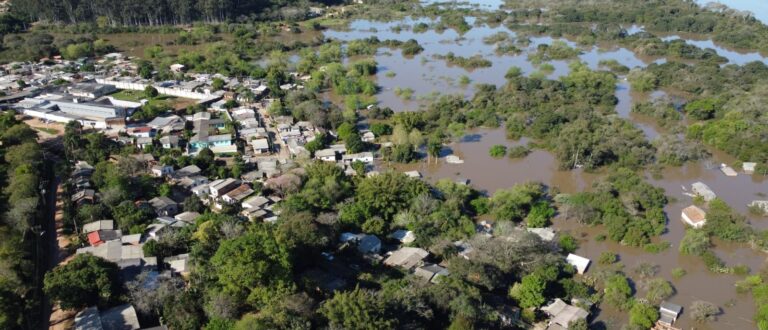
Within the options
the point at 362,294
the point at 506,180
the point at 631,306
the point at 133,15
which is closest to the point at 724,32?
the point at 506,180

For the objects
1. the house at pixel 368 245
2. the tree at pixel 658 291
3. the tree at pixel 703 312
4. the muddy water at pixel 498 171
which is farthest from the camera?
the muddy water at pixel 498 171

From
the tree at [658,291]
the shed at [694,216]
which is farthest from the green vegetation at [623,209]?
the tree at [658,291]

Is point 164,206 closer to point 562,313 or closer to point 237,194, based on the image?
point 237,194

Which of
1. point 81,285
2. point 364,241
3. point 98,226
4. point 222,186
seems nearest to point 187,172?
point 222,186

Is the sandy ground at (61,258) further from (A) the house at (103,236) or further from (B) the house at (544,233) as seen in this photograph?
(B) the house at (544,233)

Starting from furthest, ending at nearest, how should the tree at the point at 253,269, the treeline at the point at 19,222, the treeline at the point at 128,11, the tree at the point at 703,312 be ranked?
the treeline at the point at 128,11 < the tree at the point at 703,312 < the treeline at the point at 19,222 < the tree at the point at 253,269

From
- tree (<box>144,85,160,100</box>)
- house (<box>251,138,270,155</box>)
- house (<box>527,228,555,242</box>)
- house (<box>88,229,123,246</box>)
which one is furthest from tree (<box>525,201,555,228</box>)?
tree (<box>144,85,160,100</box>)

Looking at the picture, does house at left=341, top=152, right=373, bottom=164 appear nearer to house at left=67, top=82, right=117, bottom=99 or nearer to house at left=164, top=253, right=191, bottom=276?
house at left=164, top=253, right=191, bottom=276
